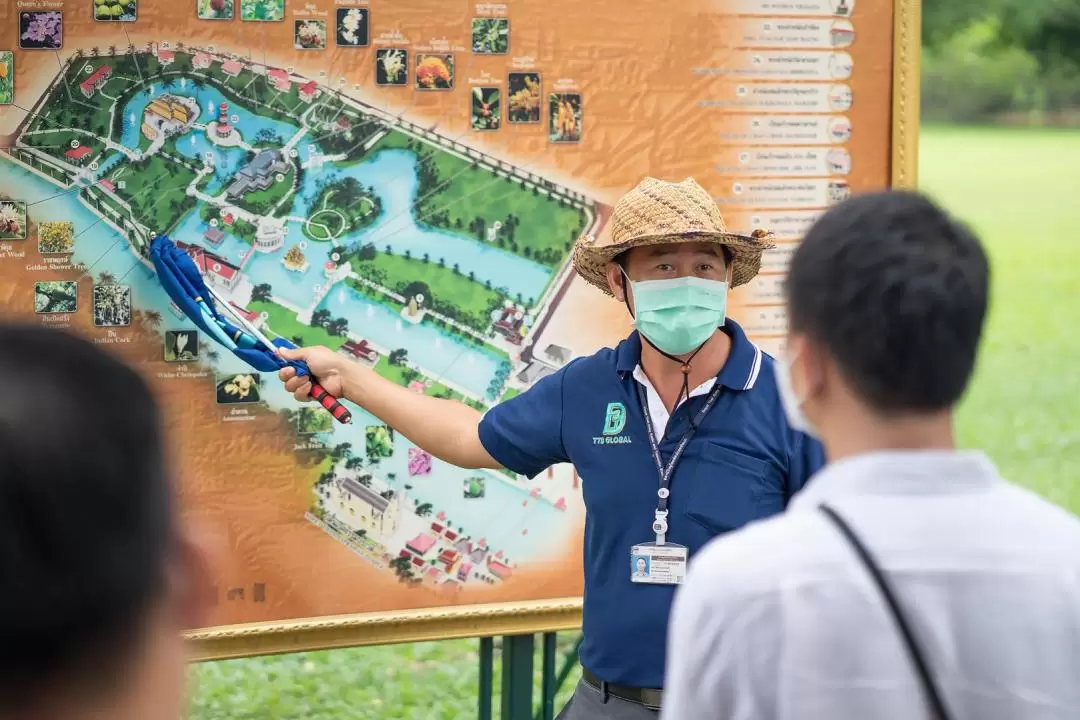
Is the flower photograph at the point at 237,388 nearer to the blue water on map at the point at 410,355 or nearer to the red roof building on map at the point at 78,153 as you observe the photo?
the blue water on map at the point at 410,355

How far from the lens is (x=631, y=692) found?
291 centimetres

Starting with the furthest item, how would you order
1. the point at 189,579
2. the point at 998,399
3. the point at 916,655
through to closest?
the point at 998,399, the point at 916,655, the point at 189,579

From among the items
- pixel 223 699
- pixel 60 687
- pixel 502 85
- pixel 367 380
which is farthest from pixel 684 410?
pixel 223 699

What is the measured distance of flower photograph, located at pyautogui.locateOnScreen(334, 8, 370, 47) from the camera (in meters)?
3.62

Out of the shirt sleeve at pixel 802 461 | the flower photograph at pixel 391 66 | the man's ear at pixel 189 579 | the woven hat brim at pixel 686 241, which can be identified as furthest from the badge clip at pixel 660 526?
the man's ear at pixel 189 579

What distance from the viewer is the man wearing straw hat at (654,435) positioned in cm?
288

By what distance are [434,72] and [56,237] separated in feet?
3.57

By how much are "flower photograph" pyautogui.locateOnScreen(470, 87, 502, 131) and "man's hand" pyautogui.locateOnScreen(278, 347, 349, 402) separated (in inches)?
33.4

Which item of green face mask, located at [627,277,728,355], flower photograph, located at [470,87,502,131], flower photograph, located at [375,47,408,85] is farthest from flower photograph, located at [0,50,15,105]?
green face mask, located at [627,277,728,355]

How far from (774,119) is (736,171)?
0.20 m

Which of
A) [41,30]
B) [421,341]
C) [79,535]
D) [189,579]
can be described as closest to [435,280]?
[421,341]

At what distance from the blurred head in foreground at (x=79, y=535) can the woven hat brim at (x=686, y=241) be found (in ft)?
6.85

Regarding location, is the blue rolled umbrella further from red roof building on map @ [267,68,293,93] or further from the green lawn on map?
red roof building on map @ [267,68,293,93]

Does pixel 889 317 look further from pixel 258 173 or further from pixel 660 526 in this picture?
pixel 258 173
